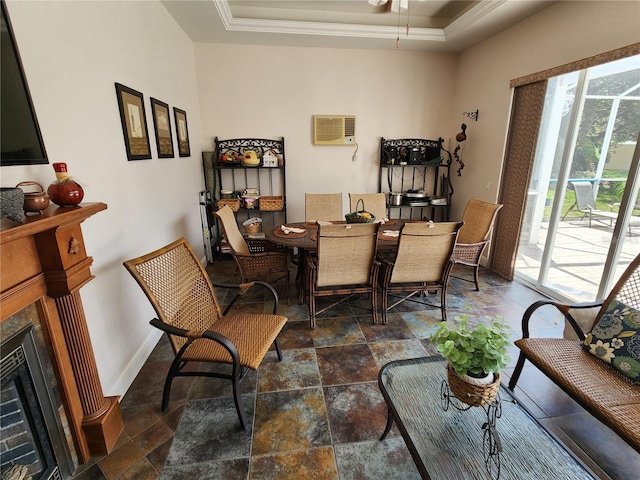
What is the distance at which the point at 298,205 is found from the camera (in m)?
4.56

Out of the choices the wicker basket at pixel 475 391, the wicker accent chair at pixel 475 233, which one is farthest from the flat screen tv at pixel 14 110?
the wicker accent chair at pixel 475 233

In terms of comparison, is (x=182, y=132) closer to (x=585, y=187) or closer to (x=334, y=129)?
(x=334, y=129)

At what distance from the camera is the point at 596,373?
4.89 feet

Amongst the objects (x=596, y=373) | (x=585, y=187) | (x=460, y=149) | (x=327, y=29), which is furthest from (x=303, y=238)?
(x=460, y=149)

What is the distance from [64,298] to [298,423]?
1314 millimetres

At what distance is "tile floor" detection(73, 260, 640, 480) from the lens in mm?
1451

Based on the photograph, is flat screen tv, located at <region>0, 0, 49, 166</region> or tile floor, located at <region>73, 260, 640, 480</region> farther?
tile floor, located at <region>73, 260, 640, 480</region>

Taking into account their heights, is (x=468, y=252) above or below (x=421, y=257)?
below

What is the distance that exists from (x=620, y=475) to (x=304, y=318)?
6.92 feet

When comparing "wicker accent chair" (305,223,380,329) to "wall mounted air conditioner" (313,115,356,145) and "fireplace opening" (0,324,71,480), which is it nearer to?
"fireplace opening" (0,324,71,480)

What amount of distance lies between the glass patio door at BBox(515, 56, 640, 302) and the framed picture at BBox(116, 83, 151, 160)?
3.85 m

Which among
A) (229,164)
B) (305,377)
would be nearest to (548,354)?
(305,377)

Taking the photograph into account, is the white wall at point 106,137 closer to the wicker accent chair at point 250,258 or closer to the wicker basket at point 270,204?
the wicker accent chair at point 250,258

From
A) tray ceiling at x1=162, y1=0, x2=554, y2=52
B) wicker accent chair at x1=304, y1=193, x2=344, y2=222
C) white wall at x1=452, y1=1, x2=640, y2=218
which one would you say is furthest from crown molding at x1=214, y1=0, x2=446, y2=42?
wicker accent chair at x1=304, y1=193, x2=344, y2=222
